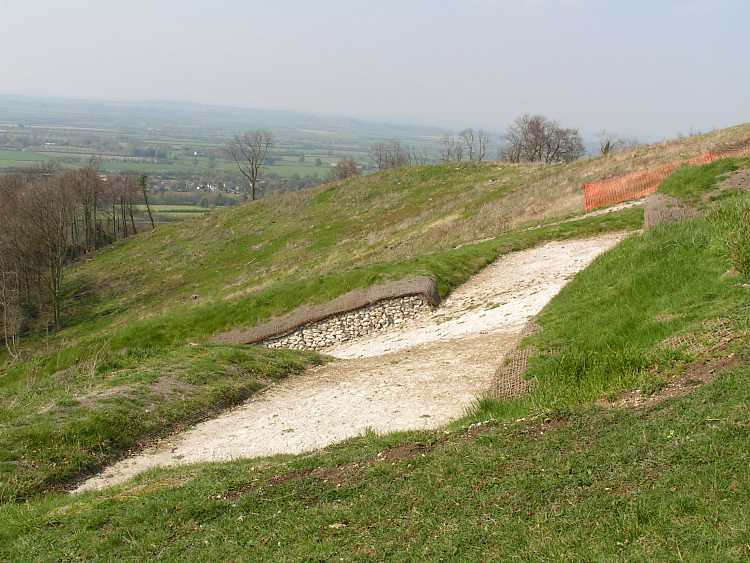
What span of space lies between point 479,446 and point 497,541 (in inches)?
90.2

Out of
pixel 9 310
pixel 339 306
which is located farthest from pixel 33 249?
pixel 339 306

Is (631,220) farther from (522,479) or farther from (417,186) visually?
(417,186)

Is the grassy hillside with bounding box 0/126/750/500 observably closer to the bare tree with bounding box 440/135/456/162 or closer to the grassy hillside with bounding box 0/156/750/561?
the grassy hillside with bounding box 0/156/750/561

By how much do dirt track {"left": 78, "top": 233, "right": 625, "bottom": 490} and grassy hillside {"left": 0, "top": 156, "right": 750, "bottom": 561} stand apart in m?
1.92

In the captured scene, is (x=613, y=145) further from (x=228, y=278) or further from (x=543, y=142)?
(x=228, y=278)

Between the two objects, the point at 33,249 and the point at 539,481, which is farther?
A: the point at 33,249

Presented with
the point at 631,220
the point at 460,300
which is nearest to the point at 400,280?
the point at 460,300

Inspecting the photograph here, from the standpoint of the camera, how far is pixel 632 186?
96.4 ft

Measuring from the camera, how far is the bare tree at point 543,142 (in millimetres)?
90150

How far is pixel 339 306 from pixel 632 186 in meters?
15.3

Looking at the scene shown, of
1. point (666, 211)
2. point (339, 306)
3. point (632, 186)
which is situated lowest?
point (339, 306)

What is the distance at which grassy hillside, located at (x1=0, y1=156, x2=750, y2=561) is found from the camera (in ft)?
18.6

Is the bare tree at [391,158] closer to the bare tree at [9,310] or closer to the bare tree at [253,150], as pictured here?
the bare tree at [253,150]

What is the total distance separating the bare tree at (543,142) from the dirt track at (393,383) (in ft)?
232
